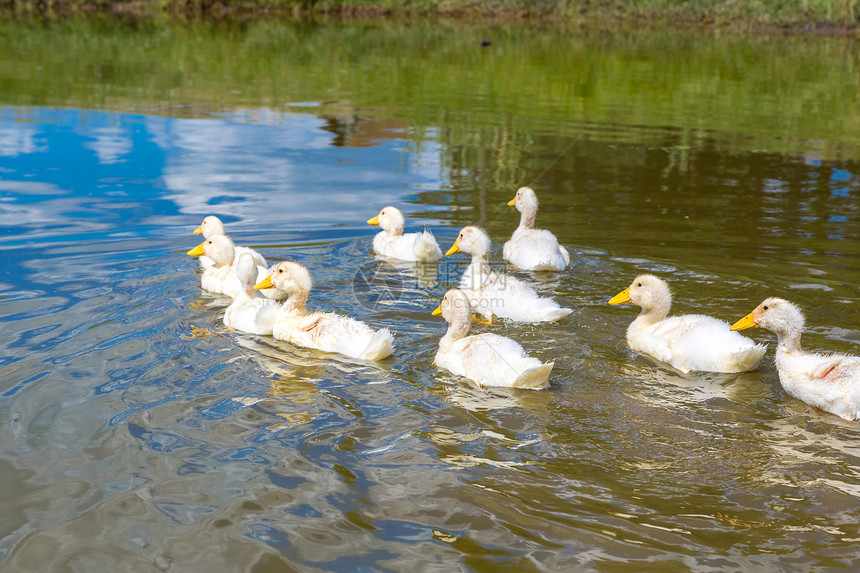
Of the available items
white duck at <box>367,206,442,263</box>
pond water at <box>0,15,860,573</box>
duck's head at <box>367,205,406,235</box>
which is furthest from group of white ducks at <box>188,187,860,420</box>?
duck's head at <box>367,205,406,235</box>

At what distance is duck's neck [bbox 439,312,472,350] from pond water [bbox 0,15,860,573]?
0.26 meters

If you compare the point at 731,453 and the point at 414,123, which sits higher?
the point at 414,123

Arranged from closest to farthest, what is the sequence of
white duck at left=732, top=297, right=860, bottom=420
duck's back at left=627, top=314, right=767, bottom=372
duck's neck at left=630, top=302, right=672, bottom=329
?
white duck at left=732, top=297, right=860, bottom=420
duck's back at left=627, top=314, right=767, bottom=372
duck's neck at left=630, top=302, right=672, bottom=329

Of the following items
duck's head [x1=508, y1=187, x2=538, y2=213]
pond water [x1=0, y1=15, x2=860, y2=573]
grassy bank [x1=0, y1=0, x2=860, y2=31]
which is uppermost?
grassy bank [x1=0, y1=0, x2=860, y2=31]

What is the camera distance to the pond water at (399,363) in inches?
165

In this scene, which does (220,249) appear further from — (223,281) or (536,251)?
(536,251)

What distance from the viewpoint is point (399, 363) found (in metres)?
6.39

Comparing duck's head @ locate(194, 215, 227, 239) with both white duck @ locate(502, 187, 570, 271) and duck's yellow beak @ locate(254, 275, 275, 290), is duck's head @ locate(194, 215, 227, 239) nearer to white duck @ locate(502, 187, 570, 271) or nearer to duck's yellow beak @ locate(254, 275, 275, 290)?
duck's yellow beak @ locate(254, 275, 275, 290)

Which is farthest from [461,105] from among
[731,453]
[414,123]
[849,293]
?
[731,453]

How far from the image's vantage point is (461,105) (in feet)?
65.2

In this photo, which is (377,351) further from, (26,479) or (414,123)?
(414,123)

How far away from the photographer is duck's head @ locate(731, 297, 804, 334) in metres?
5.83

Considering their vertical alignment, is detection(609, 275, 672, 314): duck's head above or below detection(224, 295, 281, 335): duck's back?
above

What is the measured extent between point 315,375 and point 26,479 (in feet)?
6.85
